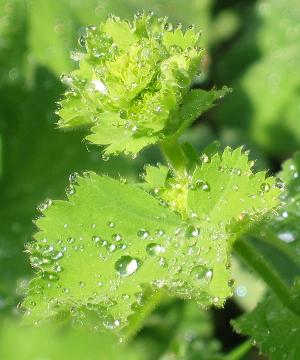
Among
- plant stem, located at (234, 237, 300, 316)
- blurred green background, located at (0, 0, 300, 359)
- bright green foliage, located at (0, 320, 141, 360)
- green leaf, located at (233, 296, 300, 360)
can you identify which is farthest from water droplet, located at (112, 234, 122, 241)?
blurred green background, located at (0, 0, 300, 359)

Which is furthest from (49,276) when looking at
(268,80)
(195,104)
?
(268,80)

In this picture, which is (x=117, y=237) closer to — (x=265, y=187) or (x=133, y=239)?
(x=133, y=239)

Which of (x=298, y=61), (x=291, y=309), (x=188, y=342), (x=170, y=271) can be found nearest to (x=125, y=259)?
(x=170, y=271)

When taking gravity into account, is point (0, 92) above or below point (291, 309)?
above

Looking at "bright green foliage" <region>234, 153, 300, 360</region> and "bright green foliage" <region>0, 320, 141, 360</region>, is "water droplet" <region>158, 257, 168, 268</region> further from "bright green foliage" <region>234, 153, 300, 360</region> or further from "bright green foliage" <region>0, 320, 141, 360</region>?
"bright green foliage" <region>0, 320, 141, 360</region>

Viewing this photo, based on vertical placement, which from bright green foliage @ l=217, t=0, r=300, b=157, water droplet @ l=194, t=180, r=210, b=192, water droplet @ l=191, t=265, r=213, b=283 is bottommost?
water droplet @ l=191, t=265, r=213, b=283

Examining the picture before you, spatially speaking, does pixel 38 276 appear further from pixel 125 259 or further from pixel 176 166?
pixel 176 166
